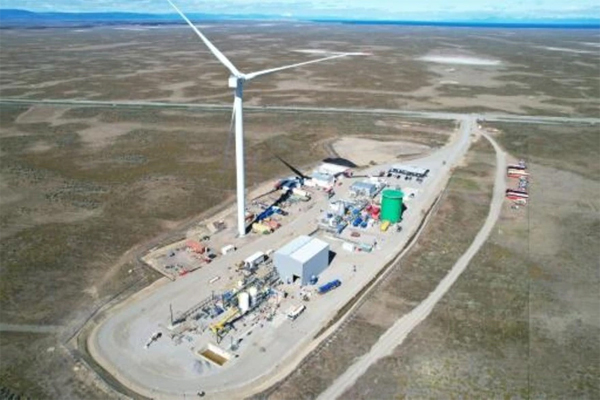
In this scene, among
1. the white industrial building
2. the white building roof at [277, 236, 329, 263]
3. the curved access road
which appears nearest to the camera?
the curved access road

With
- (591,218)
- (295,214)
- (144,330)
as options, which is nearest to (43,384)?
(144,330)

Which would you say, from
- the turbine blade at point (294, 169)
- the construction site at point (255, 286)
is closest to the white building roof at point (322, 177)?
the construction site at point (255, 286)

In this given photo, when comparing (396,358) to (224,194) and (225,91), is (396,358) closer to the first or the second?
(224,194)

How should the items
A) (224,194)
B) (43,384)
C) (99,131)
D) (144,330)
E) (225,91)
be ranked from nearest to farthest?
(43,384), (144,330), (224,194), (99,131), (225,91)

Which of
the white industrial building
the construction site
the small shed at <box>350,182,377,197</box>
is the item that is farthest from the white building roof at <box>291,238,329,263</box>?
the small shed at <box>350,182,377,197</box>

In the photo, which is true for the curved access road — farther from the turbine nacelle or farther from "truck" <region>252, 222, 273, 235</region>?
the turbine nacelle

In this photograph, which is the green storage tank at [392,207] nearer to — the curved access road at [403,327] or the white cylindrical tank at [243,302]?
the curved access road at [403,327]

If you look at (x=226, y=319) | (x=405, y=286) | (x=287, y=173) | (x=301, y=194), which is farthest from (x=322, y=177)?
(x=226, y=319)
